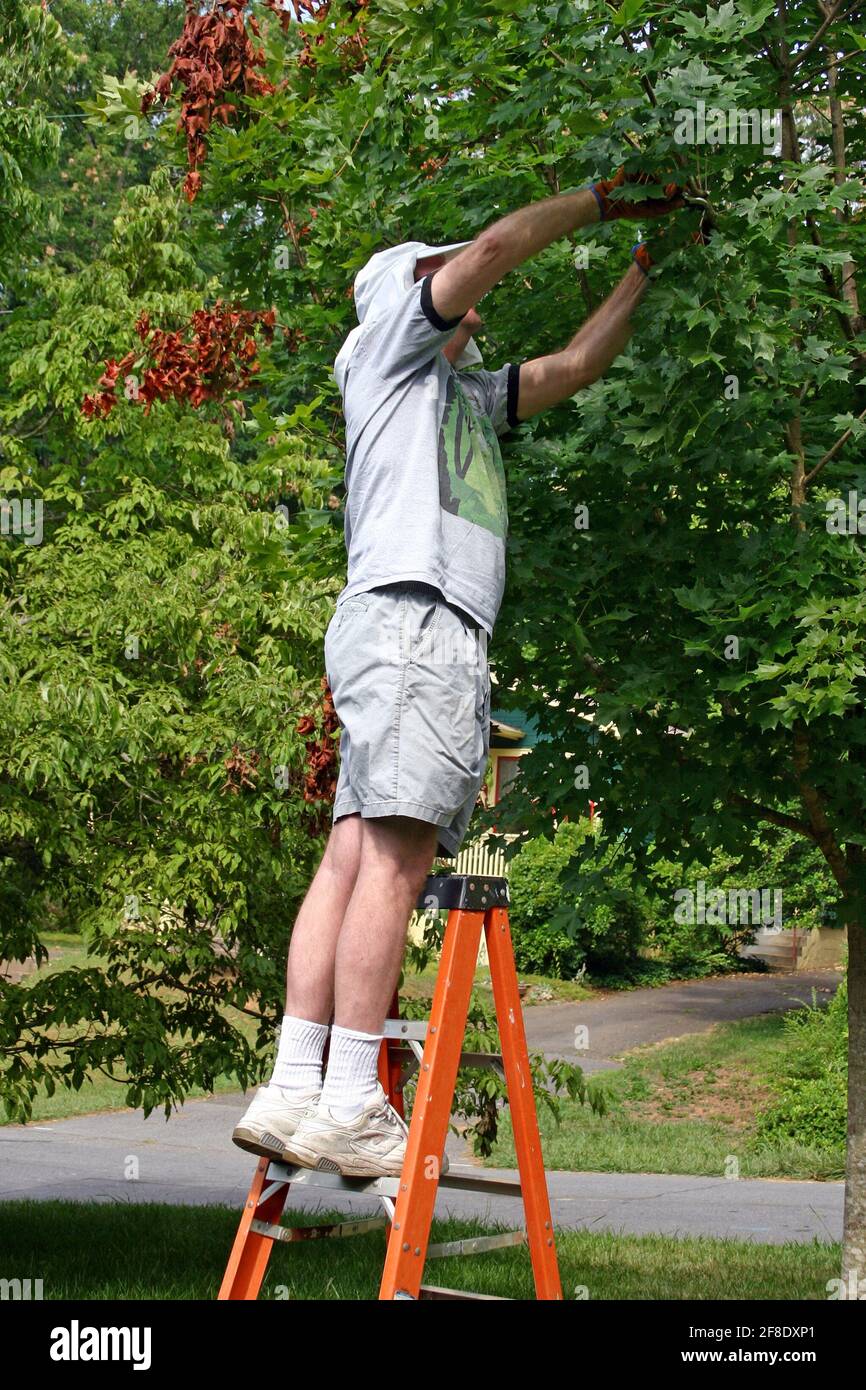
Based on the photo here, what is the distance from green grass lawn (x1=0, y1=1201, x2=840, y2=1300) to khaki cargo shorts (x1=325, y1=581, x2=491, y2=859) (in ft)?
11.1

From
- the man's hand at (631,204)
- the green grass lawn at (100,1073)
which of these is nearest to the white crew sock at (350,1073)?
the man's hand at (631,204)

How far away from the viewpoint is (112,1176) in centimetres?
1208

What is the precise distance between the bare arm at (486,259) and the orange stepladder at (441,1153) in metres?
1.27

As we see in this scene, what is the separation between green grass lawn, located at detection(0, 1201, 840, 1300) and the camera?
6.70 meters

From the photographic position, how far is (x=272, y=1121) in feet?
10.1

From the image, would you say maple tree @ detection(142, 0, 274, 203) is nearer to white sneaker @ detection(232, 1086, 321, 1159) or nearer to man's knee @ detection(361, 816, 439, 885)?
man's knee @ detection(361, 816, 439, 885)

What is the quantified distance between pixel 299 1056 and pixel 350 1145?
0.25m

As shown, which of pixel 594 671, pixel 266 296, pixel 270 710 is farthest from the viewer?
pixel 270 710

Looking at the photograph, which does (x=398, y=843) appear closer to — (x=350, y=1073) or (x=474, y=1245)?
(x=350, y=1073)

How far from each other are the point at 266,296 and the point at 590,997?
685 inches

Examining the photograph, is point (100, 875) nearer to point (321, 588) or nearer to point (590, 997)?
point (321, 588)

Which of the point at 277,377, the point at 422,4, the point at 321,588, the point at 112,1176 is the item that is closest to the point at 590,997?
the point at 112,1176

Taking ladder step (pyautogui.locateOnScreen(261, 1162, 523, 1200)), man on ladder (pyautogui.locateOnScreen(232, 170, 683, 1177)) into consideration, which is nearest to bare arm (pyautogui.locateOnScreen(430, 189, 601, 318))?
man on ladder (pyautogui.locateOnScreen(232, 170, 683, 1177))

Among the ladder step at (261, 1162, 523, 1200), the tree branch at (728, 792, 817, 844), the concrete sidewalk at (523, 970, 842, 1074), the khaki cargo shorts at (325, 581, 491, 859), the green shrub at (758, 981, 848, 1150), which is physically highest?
the khaki cargo shorts at (325, 581, 491, 859)
